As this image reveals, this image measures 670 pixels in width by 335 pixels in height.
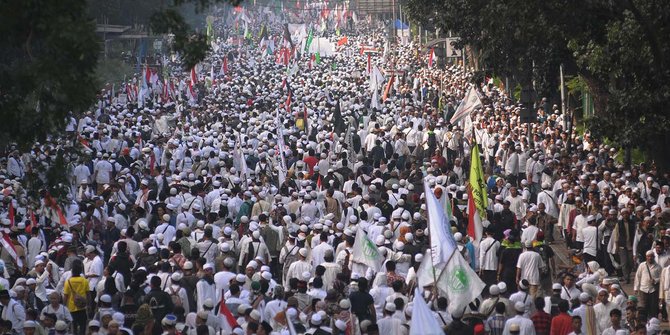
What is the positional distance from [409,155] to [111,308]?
15365 millimetres

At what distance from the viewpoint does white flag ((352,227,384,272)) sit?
1733 centimetres

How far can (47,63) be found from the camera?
41.5 ft

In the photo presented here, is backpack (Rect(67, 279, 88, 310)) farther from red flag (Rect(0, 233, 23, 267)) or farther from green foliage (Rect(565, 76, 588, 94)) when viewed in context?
green foliage (Rect(565, 76, 588, 94))

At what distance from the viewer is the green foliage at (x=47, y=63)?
12.5 m

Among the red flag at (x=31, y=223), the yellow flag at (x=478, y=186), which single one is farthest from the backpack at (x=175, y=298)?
the yellow flag at (x=478, y=186)

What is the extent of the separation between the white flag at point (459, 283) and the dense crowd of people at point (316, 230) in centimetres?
12

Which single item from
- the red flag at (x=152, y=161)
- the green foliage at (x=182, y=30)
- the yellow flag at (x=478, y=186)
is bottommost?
the red flag at (x=152, y=161)

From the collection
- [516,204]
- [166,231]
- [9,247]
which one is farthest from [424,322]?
[516,204]

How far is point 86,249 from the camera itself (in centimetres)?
1759

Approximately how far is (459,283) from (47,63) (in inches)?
185

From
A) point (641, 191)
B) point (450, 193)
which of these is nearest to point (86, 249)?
point (450, 193)

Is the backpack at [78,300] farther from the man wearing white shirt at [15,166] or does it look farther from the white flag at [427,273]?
the man wearing white shirt at [15,166]

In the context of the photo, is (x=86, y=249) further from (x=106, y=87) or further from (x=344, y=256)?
(x=106, y=87)

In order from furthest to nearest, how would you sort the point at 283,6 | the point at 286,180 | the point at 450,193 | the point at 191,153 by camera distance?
the point at 283,6, the point at 191,153, the point at 286,180, the point at 450,193
